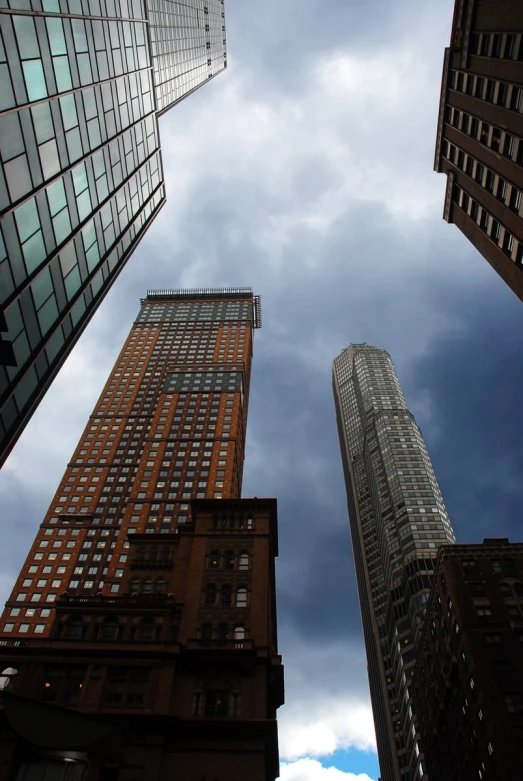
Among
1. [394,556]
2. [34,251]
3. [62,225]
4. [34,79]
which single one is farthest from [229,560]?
[394,556]

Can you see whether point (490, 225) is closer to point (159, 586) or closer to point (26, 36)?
point (26, 36)

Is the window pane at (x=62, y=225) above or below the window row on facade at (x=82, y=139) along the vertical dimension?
below

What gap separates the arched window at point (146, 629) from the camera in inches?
2121

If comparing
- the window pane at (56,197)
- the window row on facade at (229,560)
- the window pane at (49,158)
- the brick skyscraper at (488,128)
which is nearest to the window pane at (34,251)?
the window pane at (56,197)

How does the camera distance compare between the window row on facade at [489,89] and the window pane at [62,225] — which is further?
the window row on facade at [489,89]

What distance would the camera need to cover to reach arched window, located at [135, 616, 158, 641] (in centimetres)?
5388

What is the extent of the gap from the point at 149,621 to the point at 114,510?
5990 centimetres

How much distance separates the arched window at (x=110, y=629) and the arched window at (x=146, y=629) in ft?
Answer: 6.36

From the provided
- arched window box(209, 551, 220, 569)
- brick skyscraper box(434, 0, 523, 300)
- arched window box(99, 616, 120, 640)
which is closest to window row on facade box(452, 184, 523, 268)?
brick skyscraper box(434, 0, 523, 300)

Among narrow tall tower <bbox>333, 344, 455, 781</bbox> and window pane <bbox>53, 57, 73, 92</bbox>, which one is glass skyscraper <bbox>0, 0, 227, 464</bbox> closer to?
window pane <bbox>53, 57, 73, 92</bbox>

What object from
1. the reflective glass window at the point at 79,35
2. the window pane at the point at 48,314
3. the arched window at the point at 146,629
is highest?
the reflective glass window at the point at 79,35

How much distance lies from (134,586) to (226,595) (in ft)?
40.6

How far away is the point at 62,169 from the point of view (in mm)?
33562

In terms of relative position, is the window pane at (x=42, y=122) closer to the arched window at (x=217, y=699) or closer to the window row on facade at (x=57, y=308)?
the window row on facade at (x=57, y=308)
